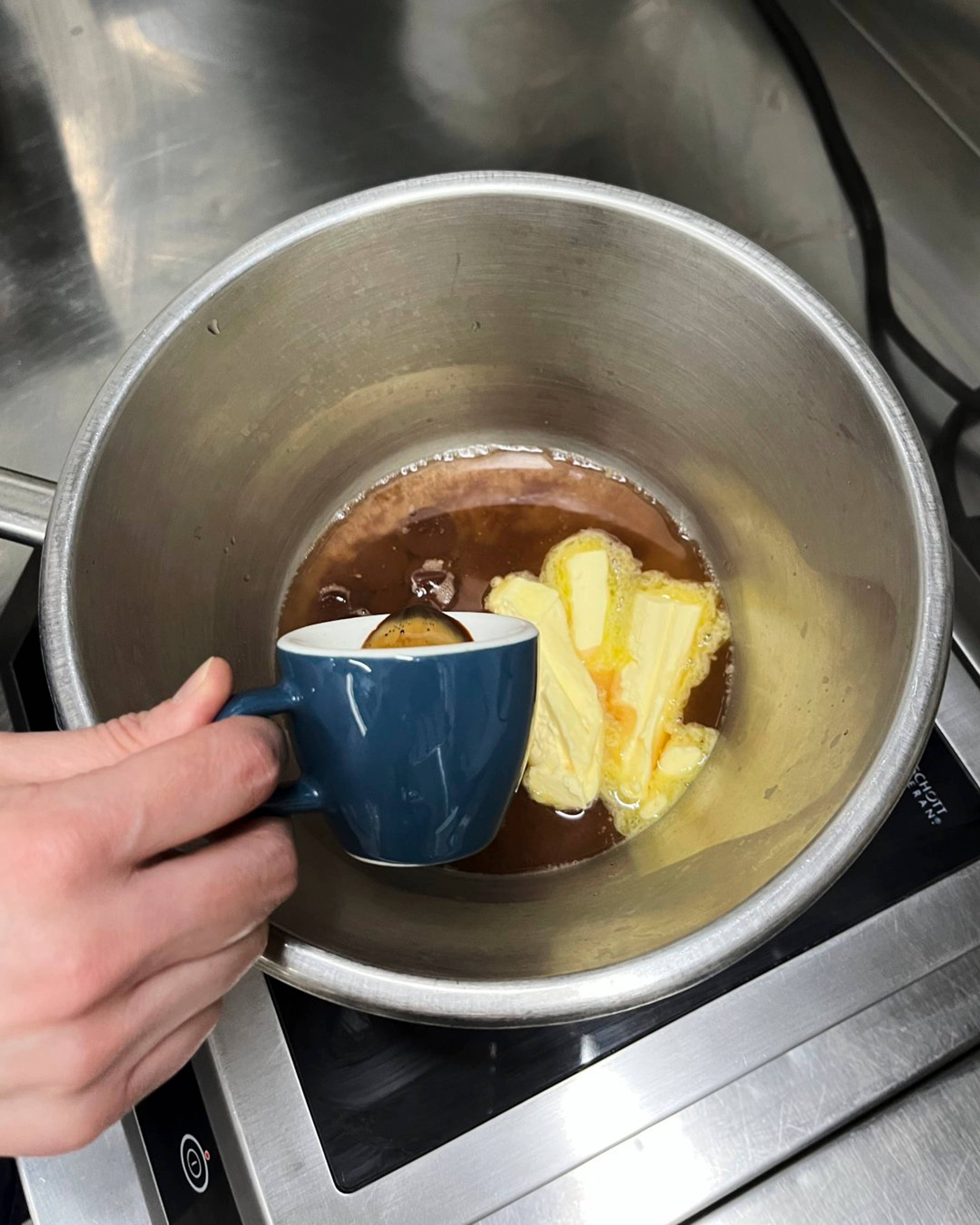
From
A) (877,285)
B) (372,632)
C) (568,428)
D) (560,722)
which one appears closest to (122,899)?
(372,632)

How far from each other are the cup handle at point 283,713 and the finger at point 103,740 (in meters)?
0.01

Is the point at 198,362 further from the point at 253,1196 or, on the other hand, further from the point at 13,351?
the point at 253,1196

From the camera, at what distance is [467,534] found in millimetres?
673

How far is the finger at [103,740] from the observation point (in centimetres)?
33

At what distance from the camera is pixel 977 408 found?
62cm

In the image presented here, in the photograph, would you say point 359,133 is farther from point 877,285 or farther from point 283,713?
point 283,713

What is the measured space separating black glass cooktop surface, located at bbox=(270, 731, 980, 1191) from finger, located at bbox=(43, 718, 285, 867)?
0.73 feet

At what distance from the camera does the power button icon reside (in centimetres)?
47

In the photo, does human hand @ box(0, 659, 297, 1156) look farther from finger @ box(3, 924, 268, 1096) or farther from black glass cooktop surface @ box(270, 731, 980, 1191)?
black glass cooktop surface @ box(270, 731, 980, 1191)

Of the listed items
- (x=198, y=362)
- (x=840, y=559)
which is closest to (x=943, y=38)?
(x=840, y=559)

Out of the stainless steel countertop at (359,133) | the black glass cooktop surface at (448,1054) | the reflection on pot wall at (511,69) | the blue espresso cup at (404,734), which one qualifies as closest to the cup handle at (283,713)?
the blue espresso cup at (404,734)

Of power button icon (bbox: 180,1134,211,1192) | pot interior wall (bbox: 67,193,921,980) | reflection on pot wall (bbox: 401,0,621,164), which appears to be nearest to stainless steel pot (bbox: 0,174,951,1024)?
pot interior wall (bbox: 67,193,921,980)

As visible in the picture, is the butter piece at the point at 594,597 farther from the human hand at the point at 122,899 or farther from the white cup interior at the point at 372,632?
the human hand at the point at 122,899

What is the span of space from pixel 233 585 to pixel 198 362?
0.15 m
